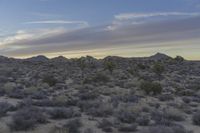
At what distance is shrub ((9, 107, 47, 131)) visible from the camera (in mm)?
16688

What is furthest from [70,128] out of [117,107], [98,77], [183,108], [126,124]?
[98,77]

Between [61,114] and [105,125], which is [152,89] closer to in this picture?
[61,114]

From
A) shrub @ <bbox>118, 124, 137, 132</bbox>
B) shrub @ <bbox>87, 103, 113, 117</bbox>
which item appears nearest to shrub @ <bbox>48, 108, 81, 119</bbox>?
shrub @ <bbox>87, 103, 113, 117</bbox>

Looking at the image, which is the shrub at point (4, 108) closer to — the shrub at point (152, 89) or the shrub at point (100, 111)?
the shrub at point (100, 111)

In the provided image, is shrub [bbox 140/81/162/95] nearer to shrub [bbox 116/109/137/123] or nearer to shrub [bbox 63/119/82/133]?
shrub [bbox 116/109/137/123]

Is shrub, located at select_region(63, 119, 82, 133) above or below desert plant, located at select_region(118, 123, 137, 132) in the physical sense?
above

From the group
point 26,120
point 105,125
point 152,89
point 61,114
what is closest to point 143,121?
point 105,125

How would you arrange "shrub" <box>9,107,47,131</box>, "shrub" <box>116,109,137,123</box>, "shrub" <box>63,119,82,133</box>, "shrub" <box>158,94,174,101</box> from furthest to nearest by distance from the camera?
"shrub" <box>158,94,174,101</box> → "shrub" <box>116,109,137,123</box> → "shrub" <box>9,107,47,131</box> → "shrub" <box>63,119,82,133</box>

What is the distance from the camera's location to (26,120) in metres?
17.0

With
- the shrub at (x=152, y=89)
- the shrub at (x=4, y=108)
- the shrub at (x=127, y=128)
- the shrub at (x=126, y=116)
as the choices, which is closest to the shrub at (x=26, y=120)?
the shrub at (x=4, y=108)

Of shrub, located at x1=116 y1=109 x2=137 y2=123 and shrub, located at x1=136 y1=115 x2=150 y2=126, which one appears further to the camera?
shrub, located at x1=116 y1=109 x2=137 y2=123

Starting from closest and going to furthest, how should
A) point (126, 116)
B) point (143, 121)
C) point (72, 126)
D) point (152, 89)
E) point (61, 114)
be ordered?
point (72, 126) → point (143, 121) → point (61, 114) → point (126, 116) → point (152, 89)

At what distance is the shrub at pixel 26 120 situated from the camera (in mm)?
16688

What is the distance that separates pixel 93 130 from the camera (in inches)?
675
